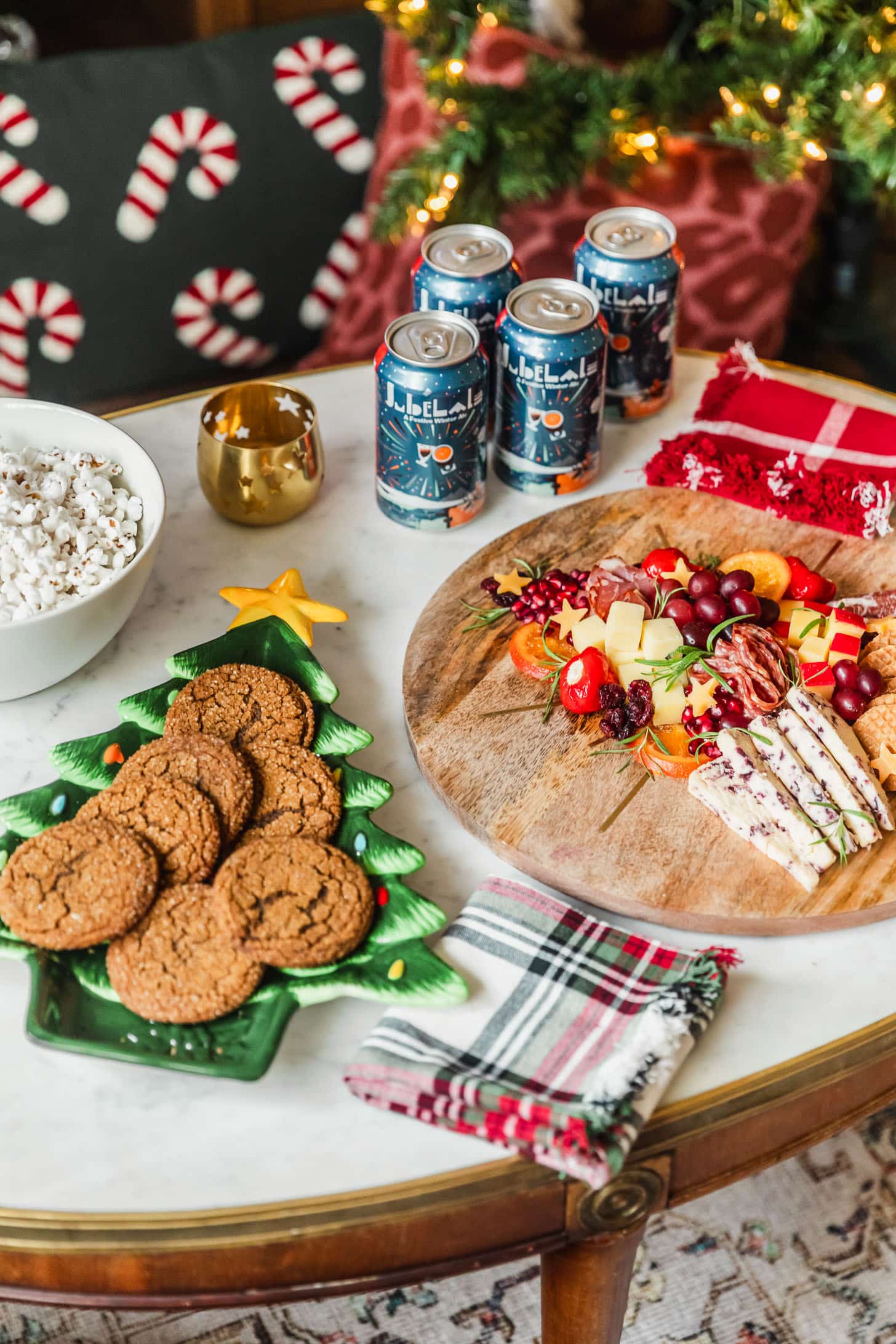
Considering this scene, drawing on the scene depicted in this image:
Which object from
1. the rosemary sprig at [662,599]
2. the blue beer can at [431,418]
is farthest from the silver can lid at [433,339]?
the rosemary sprig at [662,599]

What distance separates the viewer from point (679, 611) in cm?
124

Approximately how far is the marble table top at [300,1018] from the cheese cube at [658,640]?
0.26m

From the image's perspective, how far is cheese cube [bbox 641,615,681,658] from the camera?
1204 mm

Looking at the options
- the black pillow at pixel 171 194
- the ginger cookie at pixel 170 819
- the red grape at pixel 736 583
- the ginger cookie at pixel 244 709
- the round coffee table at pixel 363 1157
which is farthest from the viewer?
the black pillow at pixel 171 194

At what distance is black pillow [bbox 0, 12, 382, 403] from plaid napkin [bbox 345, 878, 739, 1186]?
155cm

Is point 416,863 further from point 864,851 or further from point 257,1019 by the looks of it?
point 864,851

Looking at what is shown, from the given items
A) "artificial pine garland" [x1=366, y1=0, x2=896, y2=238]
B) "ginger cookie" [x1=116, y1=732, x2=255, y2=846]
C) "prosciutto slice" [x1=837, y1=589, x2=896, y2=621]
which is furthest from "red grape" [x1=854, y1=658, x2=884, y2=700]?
"artificial pine garland" [x1=366, y1=0, x2=896, y2=238]

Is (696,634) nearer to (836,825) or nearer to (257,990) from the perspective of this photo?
(836,825)

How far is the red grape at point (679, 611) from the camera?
1242 millimetres

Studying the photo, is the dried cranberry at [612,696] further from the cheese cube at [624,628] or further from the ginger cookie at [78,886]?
the ginger cookie at [78,886]

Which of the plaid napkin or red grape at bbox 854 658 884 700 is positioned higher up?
red grape at bbox 854 658 884 700

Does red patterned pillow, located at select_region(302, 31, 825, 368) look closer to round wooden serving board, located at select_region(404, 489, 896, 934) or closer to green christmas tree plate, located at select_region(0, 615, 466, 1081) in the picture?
round wooden serving board, located at select_region(404, 489, 896, 934)

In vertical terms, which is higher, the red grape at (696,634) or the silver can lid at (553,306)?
the silver can lid at (553,306)

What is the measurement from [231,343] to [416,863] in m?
1.55
